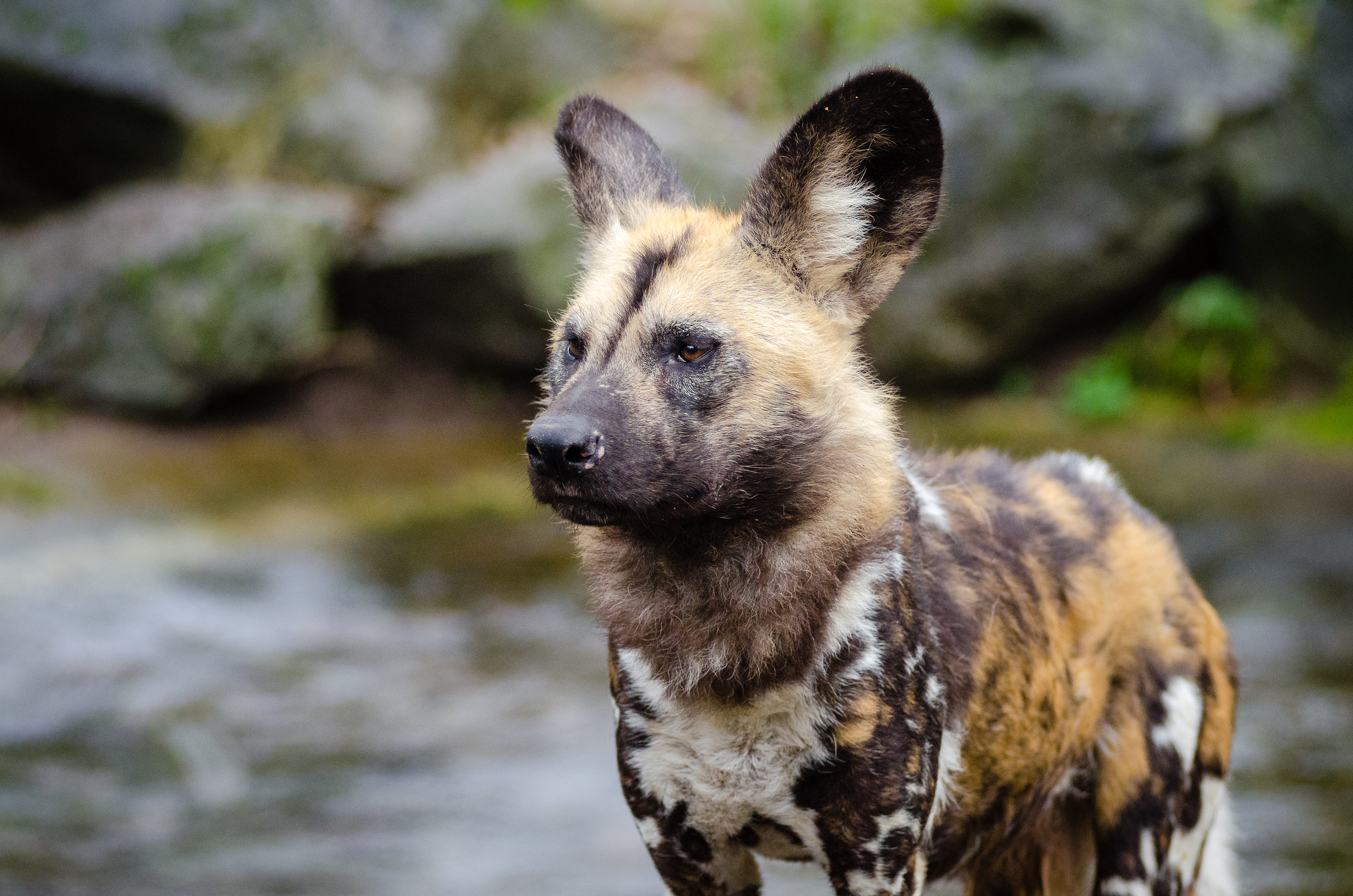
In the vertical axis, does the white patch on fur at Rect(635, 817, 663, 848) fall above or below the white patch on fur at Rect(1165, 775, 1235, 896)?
above

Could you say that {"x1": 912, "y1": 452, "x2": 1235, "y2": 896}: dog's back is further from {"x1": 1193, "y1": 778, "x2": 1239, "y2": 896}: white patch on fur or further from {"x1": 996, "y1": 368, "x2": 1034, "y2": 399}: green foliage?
{"x1": 996, "y1": 368, "x2": 1034, "y2": 399}: green foliage

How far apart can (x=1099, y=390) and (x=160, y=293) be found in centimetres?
604

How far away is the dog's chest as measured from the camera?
7.29 feet

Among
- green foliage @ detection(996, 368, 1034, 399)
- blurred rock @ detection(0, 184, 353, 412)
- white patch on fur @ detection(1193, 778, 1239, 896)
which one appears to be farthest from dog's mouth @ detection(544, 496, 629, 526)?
green foliage @ detection(996, 368, 1034, 399)

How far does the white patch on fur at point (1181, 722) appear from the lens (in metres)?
2.71

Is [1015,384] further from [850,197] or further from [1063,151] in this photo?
[850,197]

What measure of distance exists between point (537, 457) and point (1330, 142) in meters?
6.97

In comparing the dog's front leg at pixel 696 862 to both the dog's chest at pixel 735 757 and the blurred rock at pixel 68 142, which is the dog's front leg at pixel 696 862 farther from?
the blurred rock at pixel 68 142

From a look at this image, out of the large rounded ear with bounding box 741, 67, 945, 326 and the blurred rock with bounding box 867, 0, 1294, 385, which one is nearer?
the large rounded ear with bounding box 741, 67, 945, 326

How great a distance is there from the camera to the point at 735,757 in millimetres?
2238

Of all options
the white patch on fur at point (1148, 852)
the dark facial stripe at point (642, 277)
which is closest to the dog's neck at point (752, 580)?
the dark facial stripe at point (642, 277)

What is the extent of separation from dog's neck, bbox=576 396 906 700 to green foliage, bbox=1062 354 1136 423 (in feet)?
20.8

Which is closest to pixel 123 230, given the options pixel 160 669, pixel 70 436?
pixel 70 436

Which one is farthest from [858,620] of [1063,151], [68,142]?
[68,142]
